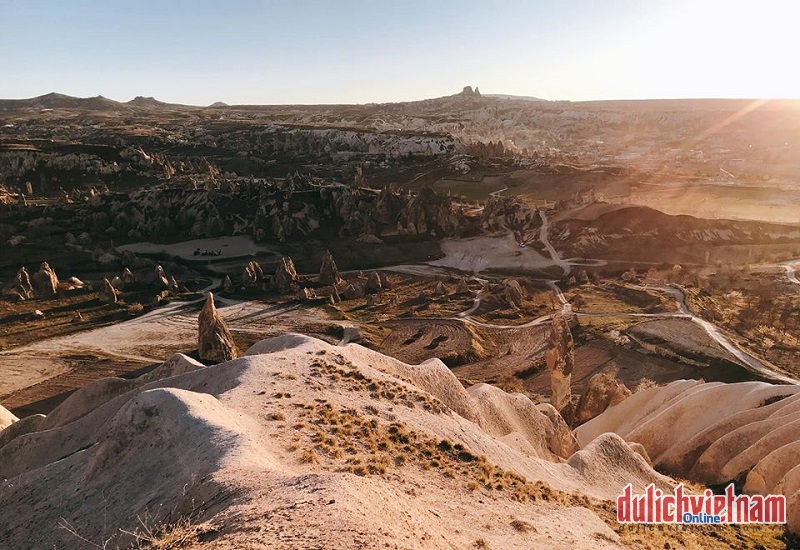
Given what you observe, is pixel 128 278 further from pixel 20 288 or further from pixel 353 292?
pixel 353 292

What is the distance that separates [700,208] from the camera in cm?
12012

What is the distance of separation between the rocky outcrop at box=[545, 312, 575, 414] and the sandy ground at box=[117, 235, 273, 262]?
214ft

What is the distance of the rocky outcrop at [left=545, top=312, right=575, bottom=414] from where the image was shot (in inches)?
1795

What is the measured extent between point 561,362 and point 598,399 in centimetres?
435

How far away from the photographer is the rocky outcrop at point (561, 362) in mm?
45594

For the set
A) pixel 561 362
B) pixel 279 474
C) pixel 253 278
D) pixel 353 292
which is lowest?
pixel 353 292

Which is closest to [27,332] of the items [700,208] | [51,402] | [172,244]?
[51,402]

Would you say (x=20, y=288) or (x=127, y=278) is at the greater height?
(x=20, y=288)

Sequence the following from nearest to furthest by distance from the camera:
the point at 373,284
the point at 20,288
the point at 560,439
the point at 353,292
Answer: the point at 560,439 → the point at 20,288 → the point at 353,292 → the point at 373,284

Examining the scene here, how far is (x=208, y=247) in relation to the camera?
99625mm

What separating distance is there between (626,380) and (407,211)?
61.7 m

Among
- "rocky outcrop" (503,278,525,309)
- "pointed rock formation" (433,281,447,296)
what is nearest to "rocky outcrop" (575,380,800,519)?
"rocky outcrop" (503,278,525,309)

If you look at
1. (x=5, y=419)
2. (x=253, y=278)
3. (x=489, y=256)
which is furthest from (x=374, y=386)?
(x=489, y=256)

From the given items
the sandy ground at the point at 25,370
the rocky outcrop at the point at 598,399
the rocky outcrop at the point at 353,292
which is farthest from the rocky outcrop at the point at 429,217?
the sandy ground at the point at 25,370
